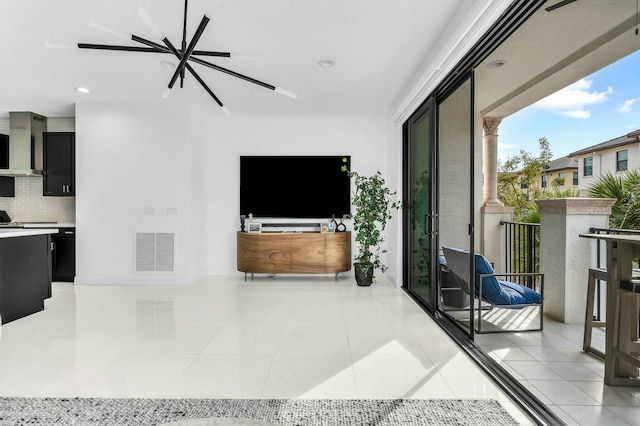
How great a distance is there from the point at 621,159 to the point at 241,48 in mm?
5054

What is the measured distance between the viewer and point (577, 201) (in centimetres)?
360

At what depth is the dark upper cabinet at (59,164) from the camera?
5715 mm

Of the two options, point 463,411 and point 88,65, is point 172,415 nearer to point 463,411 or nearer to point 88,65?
point 463,411

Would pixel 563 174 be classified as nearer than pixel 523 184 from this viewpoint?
No

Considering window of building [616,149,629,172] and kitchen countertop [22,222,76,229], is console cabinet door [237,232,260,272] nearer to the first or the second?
kitchen countertop [22,222,76,229]

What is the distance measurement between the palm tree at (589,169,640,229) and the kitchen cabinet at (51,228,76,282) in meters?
6.63

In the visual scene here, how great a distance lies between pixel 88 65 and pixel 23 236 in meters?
1.89

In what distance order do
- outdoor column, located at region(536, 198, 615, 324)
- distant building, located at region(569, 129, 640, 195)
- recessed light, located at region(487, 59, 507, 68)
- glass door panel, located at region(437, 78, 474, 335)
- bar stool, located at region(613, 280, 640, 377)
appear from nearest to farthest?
bar stool, located at region(613, 280, 640, 377)
glass door panel, located at region(437, 78, 474, 335)
outdoor column, located at region(536, 198, 615, 324)
recessed light, located at region(487, 59, 507, 68)
distant building, located at region(569, 129, 640, 195)

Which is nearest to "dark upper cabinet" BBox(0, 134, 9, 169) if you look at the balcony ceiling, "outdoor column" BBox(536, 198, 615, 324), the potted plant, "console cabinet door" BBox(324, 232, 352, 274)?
"console cabinet door" BBox(324, 232, 352, 274)

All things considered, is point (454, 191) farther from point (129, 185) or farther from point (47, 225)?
point (47, 225)

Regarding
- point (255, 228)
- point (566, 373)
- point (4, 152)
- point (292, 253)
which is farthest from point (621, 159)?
point (4, 152)

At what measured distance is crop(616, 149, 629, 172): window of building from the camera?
16.4 feet

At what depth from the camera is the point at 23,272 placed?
3.90 m

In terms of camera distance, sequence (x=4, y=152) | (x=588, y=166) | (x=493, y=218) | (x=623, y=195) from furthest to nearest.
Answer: (x=588, y=166) < (x=4, y=152) < (x=493, y=218) < (x=623, y=195)
